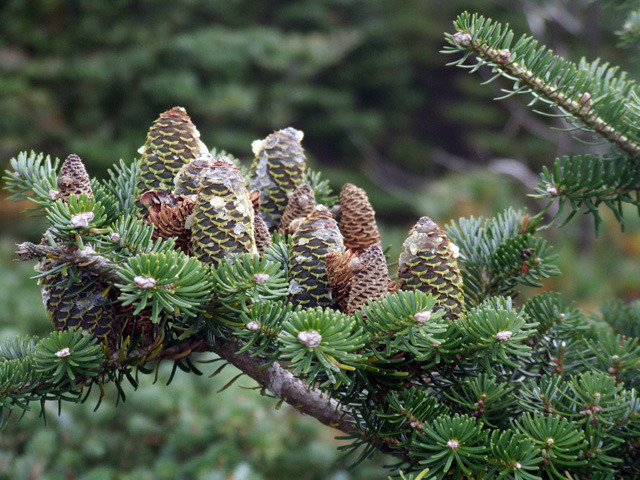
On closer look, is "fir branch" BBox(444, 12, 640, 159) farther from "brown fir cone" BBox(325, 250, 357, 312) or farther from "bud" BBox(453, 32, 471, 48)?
"brown fir cone" BBox(325, 250, 357, 312)

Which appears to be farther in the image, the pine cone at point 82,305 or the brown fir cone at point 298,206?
the brown fir cone at point 298,206

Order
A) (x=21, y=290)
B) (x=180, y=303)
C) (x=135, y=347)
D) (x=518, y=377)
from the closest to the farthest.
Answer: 1. (x=180, y=303)
2. (x=135, y=347)
3. (x=518, y=377)
4. (x=21, y=290)

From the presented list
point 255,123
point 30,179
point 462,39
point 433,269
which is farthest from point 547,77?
point 255,123

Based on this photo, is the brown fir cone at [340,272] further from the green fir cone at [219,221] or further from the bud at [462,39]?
the bud at [462,39]

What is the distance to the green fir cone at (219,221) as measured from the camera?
0.55m

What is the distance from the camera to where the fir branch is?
597 mm

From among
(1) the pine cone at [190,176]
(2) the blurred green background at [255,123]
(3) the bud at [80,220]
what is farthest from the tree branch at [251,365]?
(2) the blurred green background at [255,123]

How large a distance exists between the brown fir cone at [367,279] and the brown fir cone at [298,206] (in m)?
0.15

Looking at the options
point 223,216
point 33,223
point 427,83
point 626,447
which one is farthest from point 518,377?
point 427,83

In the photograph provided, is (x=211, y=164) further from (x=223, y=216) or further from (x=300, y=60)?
(x=300, y=60)

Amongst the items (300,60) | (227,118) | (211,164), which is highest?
(211,164)

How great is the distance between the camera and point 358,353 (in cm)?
53

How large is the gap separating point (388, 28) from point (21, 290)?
5.52m

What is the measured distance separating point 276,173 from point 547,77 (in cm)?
35
